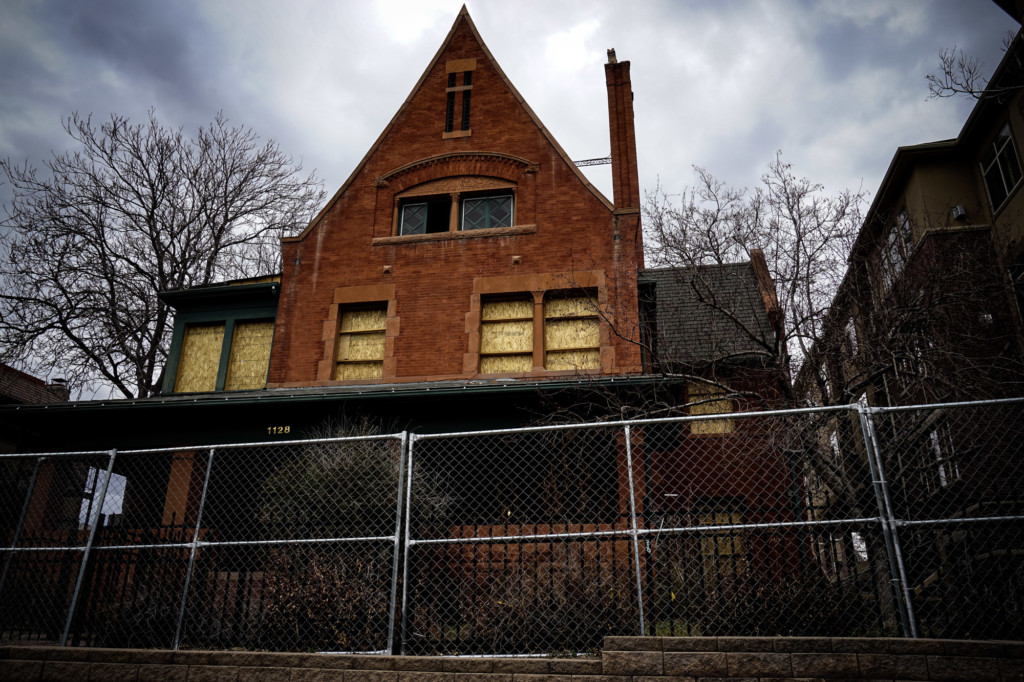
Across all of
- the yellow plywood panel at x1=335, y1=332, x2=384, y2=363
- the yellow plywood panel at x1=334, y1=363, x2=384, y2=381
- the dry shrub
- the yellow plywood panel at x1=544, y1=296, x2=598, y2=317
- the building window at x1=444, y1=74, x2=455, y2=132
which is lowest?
the dry shrub

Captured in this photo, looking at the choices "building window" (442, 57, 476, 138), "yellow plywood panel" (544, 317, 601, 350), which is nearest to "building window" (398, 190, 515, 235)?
"building window" (442, 57, 476, 138)

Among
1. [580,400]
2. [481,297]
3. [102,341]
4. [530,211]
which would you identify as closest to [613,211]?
[530,211]

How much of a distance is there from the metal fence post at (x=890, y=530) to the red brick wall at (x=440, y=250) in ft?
27.2

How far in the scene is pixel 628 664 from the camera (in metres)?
5.44

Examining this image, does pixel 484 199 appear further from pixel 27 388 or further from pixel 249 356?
pixel 27 388

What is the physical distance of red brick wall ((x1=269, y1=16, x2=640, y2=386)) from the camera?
15172 mm

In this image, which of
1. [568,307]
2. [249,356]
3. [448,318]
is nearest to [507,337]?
[448,318]

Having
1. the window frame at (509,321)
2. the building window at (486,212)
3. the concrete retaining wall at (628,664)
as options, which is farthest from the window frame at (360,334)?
the concrete retaining wall at (628,664)

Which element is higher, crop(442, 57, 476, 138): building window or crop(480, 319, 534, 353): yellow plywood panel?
crop(442, 57, 476, 138): building window

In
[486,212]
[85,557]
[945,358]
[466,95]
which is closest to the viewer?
[85,557]

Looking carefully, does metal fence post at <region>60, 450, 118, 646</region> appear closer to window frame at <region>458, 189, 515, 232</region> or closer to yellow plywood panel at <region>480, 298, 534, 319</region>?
yellow plywood panel at <region>480, 298, 534, 319</region>

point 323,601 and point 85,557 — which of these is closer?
point 85,557

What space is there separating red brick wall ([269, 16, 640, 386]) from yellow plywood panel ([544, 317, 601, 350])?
54cm

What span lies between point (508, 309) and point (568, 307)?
135cm
